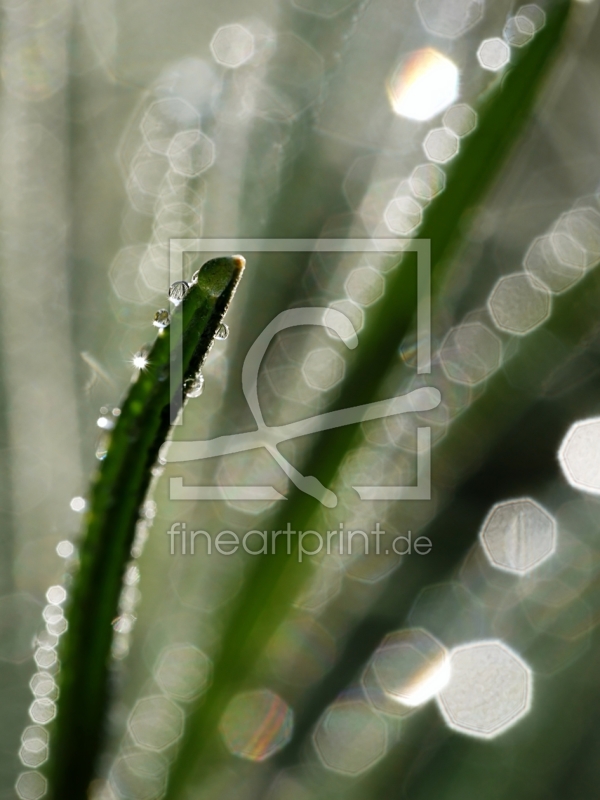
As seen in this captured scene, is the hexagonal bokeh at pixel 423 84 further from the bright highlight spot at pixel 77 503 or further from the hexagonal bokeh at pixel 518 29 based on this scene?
the bright highlight spot at pixel 77 503

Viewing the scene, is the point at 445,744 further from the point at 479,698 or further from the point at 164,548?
the point at 164,548

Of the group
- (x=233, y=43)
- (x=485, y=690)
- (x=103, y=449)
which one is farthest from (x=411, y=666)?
(x=233, y=43)

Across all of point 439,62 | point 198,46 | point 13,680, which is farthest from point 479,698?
point 198,46

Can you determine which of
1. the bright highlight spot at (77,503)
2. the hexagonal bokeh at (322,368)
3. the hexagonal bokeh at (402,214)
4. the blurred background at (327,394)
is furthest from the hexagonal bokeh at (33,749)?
the hexagonal bokeh at (402,214)

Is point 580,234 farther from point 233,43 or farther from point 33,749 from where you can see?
point 33,749

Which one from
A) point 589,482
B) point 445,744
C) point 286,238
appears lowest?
point 445,744

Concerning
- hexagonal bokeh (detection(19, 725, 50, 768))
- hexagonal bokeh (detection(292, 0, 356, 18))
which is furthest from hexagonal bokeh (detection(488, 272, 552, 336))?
hexagonal bokeh (detection(19, 725, 50, 768))
